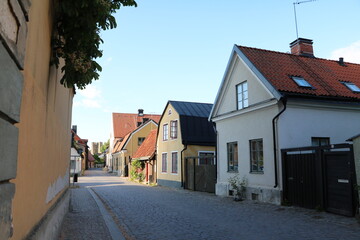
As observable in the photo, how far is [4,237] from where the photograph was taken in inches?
89.9

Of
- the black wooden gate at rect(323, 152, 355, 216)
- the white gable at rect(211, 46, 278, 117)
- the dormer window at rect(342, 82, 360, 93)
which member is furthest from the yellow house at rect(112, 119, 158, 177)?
the black wooden gate at rect(323, 152, 355, 216)

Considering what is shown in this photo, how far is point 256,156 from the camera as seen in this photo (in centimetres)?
1471

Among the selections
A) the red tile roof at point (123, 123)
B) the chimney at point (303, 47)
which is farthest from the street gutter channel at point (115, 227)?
the red tile roof at point (123, 123)

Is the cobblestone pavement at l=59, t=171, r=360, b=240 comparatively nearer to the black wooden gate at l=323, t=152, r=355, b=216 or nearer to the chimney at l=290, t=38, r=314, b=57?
the black wooden gate at l=323, t=152, r=355, b=216

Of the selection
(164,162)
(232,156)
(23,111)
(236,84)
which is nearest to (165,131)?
(164,162)

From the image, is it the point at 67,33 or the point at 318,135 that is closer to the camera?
the point at 67,33

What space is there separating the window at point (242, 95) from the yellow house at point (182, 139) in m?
6.45

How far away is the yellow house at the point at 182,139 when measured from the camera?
905 inches

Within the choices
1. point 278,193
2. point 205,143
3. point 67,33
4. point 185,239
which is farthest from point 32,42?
point 205,143

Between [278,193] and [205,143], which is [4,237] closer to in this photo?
[278,193]

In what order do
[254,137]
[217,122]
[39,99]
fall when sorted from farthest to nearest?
[217,122] → [254,137] → [39,99]

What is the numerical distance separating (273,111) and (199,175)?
8.47 m

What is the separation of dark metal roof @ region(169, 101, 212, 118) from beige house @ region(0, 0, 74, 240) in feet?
61.1

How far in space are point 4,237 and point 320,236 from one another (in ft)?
23.1
